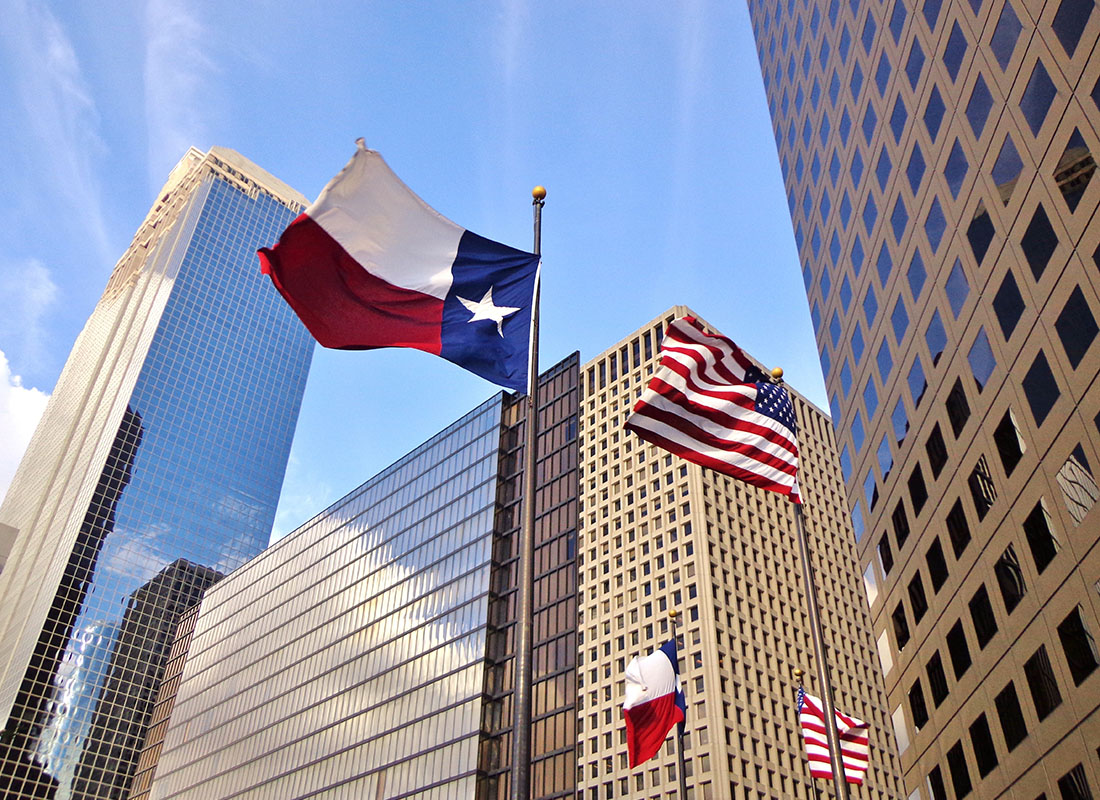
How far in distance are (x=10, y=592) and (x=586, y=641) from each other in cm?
14444

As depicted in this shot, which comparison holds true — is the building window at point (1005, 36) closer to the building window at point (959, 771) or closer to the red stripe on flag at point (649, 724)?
the red stripe on flag at point (649, 724)

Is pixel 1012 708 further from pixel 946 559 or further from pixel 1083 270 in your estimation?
pixel 1083 270

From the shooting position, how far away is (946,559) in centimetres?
3584

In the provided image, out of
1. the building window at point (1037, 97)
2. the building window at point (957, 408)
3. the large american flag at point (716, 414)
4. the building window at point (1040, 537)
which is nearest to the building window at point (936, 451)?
the building window at point (957, 408)

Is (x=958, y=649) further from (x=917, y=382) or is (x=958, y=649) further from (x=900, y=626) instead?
(x=917, y=382)

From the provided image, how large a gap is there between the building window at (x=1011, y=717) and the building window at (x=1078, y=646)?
3.74m

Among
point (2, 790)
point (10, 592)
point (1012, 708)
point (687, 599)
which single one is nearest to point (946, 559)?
point (1012, 708)

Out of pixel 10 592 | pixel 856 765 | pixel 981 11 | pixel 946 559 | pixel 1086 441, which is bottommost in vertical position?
pixel 856 765

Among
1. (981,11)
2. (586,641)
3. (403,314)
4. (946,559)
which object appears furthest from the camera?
(586,641)

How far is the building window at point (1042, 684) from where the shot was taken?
27.2 meters

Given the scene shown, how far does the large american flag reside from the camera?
18844 mm

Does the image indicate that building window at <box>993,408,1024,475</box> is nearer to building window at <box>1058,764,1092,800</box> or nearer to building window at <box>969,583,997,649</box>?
building window at <box>969,583,997,649</box>

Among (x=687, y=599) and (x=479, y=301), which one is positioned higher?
(x=687, y=599)

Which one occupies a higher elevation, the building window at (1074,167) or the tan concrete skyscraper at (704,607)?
the tan concrete skyscraper at (704,607)
